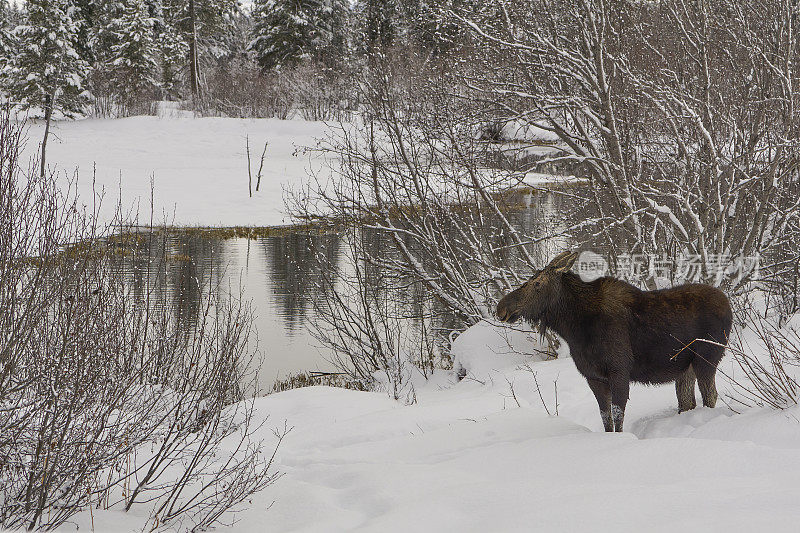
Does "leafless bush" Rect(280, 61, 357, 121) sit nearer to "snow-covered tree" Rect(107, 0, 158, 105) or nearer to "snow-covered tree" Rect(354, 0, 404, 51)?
"snow-covered tree" Rect(354, 0, 404, 51)

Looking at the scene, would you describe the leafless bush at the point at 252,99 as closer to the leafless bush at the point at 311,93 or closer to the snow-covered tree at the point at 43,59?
the leafless bush at the point at 311,93

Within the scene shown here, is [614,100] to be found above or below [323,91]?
below

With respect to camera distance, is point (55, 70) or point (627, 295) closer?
point (627, 295)

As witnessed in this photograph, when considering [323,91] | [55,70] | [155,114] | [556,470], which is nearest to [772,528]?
[556,470]

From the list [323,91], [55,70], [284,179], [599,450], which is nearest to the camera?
[599,450]

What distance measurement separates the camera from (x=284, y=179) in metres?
34.1

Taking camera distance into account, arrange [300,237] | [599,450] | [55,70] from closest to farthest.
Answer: [599,450] < [300,237] < [55,70]

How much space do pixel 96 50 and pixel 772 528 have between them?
53.8m

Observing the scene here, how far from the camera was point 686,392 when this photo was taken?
202 inches

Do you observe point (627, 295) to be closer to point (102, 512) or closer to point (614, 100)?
point (102, 512)

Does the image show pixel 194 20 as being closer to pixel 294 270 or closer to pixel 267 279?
pixel 294 270

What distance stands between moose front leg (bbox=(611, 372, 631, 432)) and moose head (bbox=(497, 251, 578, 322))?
67 cm

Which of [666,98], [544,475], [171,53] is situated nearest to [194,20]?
Result: [171,53]

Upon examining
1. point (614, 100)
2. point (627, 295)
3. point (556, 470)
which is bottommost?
point (556, 470)
